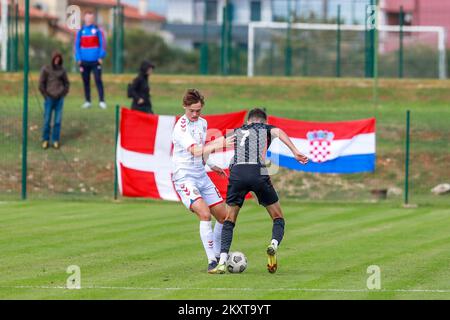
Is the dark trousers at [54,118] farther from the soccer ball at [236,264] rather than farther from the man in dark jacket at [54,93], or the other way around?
the soccer ball at [236,264]

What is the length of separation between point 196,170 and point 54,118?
15.2 m

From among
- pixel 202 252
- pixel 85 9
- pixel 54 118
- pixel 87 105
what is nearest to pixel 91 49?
pixel 87 105

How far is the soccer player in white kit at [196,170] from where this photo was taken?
48.9 feet

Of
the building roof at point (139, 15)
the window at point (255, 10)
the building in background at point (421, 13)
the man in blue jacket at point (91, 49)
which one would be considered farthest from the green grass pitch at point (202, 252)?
the building roof at point (139, 15)

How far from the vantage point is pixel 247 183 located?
15.0 meters

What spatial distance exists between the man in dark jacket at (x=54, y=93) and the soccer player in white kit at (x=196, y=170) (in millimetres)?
14717

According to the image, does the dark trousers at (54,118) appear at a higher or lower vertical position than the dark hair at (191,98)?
lower

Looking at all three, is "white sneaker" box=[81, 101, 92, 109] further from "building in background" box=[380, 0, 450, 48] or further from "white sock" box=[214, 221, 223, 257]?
"white sock" box=[214, 221, 223, 257]

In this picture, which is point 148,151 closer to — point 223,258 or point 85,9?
point 223,258

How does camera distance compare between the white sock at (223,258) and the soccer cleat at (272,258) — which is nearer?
the soccer cleat at (272,258)

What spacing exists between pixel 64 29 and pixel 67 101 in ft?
146

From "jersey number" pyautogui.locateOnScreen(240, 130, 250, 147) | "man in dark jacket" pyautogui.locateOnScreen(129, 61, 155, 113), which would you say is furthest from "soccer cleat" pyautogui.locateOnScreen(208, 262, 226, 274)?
"man in dark jacket" pyautogui.locateOnScreen(129, 61, 155, 113)

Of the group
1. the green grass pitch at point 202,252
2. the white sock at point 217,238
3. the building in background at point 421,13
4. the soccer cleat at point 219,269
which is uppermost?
the building in background at point 421,13

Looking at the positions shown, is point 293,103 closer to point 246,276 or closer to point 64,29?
point 246,276
